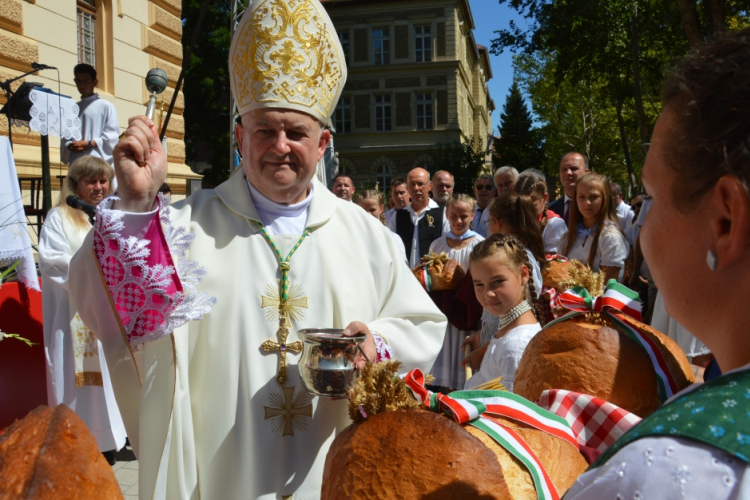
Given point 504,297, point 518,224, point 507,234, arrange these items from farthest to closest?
point 518,224 < point 507,234 < point 504,297

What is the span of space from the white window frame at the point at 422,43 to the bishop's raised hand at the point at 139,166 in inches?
1510

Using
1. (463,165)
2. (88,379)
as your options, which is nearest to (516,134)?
(463,165)

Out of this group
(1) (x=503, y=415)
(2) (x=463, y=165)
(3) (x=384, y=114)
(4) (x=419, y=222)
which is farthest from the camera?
(3) (x=384, y=114)

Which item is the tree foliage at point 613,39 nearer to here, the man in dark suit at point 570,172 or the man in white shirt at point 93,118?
the man in dark suit at point 570,172

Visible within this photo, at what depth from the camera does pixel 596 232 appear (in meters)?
5.49

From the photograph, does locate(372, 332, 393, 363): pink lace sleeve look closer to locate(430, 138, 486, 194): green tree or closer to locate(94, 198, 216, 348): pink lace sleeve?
locate(94, 198, 216, 348): pink lace sleeve

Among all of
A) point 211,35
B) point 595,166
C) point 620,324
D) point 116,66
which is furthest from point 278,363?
point 595,166

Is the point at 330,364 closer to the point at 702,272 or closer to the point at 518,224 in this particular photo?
the point at 702,272

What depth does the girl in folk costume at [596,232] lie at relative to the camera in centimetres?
536

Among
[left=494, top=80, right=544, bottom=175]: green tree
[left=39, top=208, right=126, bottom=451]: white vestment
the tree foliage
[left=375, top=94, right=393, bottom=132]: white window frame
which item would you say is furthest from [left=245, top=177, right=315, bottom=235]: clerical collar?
[left=494, top=80, right=544, bottom=175]: green tree

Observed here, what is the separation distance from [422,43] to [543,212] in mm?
34368

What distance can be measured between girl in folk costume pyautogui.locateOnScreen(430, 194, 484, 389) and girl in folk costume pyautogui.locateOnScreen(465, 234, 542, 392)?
2476 mm

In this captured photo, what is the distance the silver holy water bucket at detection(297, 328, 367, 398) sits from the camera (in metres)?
1.84

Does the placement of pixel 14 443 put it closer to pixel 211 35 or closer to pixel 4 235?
pixel 4 235
